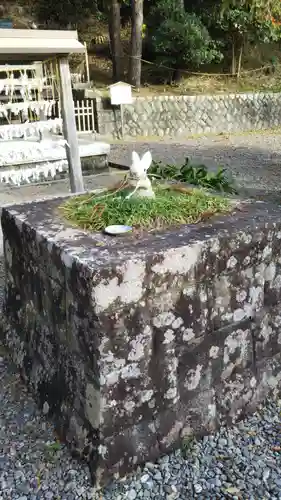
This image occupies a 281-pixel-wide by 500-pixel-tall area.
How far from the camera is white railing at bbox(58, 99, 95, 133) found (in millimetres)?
11711

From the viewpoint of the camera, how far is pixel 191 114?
1296cm

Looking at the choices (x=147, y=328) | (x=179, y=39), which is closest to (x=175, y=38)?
(x=179, y=39)

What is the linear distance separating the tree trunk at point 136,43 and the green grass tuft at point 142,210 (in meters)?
11.4

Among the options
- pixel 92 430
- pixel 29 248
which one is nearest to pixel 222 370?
pixel 92 430

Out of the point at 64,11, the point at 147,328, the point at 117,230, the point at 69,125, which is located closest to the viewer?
the point at 147,328

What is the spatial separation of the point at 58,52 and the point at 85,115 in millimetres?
7252

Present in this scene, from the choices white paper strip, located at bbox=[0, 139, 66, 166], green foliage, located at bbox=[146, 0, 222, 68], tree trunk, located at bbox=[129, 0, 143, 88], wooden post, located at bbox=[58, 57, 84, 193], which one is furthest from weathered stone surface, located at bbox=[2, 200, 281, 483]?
green foliage, located at bbox=[146, 0, 222, 68]

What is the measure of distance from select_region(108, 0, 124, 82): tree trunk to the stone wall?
1.96 m

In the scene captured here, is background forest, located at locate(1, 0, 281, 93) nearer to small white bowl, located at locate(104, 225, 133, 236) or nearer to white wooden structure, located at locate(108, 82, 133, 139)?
white wooden structure, located at locate(108, 82, 133, 139)

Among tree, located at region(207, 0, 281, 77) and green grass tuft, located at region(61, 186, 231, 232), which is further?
tree, located at region(207, 0, 281, 77)

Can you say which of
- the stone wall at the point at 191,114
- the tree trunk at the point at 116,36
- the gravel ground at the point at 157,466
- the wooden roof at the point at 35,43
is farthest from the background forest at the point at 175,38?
the gravel ground at the point at 157,466

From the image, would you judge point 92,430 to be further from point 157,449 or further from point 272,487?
point 272,487

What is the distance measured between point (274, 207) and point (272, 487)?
134 cm

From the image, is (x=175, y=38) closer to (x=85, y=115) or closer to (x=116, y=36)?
(x=116, y=36)
